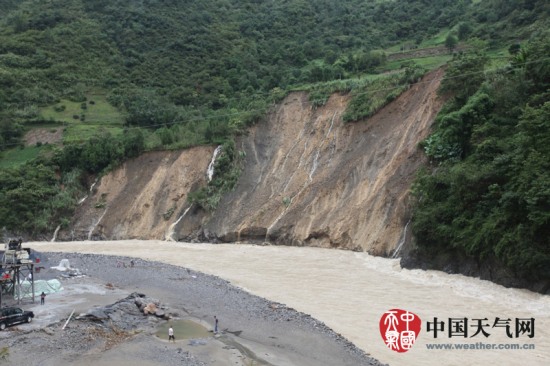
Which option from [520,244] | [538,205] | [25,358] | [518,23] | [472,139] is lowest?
[25,358]

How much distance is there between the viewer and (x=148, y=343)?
16062 millimetres

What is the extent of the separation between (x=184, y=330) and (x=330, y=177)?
70.2 feet

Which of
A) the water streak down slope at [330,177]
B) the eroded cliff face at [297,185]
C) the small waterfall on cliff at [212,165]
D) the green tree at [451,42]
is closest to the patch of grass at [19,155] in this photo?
the eroded cliff face at [297,185]

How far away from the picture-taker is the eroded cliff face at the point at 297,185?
3238 centimetres

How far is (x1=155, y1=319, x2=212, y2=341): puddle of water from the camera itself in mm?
17098

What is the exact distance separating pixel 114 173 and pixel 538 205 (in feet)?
124

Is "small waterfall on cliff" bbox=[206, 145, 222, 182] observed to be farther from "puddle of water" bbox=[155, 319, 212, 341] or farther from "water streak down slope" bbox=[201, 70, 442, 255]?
"puddle of water" bbox=[155, 319, 212, 341]

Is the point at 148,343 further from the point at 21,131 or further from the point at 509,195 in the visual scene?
the point at 21,131

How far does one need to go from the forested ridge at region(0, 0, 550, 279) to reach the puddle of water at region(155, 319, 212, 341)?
11625 millimetres

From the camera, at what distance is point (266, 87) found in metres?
62.9

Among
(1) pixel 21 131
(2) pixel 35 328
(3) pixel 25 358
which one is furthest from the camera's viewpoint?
(1) pixel 21 131

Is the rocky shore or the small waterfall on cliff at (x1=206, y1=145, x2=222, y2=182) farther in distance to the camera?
the small waterfall on cliff at (x1=206, y1=145, x2=222, y2=182)

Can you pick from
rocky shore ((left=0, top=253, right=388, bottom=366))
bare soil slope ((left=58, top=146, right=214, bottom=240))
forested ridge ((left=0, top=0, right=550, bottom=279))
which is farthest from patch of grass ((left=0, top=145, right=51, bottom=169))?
rocky shore ((left=0, top=253, right=388, bottom=366))

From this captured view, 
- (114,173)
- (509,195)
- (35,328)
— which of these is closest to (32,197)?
(114,173)
